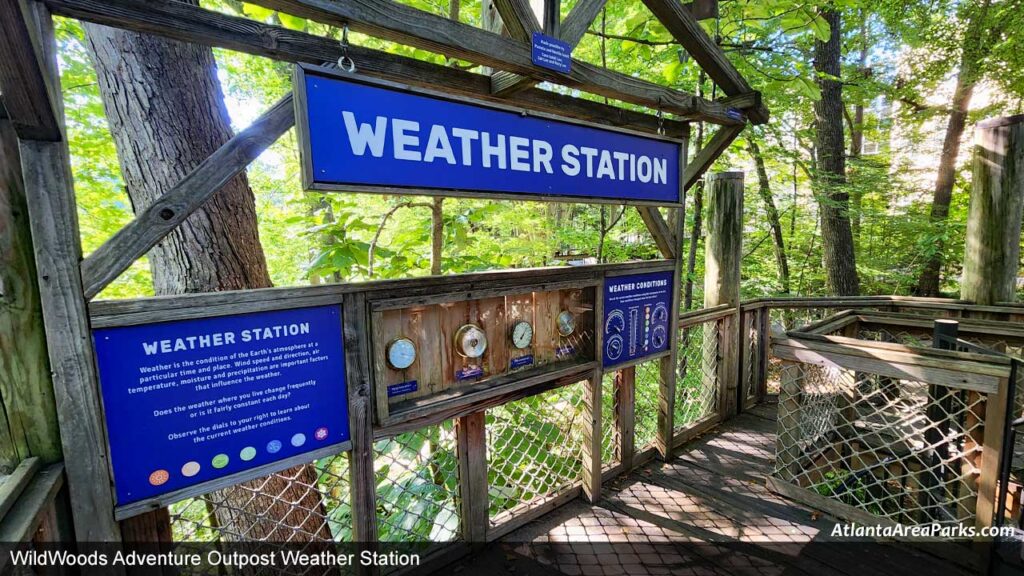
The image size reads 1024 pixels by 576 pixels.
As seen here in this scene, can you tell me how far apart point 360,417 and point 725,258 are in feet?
11.3

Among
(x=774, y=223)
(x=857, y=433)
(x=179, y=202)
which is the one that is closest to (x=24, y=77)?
(x=179, y=202)

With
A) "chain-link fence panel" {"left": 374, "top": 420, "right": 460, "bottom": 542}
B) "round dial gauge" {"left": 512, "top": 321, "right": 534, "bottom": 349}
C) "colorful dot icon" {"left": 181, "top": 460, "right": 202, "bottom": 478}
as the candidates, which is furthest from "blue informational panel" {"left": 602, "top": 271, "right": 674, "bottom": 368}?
"colorful dot icon" {"left": 181, "top": 460, "right": 202, "bottom": 478}

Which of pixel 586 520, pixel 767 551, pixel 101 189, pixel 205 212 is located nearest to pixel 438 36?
pixel 205 212

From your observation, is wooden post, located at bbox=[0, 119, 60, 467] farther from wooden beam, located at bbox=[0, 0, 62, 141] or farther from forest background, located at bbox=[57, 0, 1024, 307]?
forest background, located at bbox=[57, 0, 1024, 307]

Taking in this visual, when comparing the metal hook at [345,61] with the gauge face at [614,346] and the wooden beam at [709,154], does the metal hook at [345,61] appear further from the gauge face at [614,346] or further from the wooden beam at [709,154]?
the wooden beam at [709,154]

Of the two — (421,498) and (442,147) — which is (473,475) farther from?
(442,147)

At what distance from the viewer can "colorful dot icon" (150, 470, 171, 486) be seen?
161cm

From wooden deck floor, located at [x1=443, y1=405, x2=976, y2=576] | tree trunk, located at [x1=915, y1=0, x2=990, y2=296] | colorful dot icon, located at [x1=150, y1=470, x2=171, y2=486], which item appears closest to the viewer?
colorful dot icon, located at [x1=150, y1=470, x2=171, y2=486]

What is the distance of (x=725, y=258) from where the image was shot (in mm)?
4164

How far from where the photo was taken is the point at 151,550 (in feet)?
5.61

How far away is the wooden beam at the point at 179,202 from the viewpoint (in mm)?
1450

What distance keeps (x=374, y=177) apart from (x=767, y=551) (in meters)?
2.88

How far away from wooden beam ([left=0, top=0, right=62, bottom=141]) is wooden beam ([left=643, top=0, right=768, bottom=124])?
2541mm

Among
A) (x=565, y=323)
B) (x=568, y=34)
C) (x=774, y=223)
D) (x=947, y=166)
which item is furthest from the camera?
(x=774, y=223)
